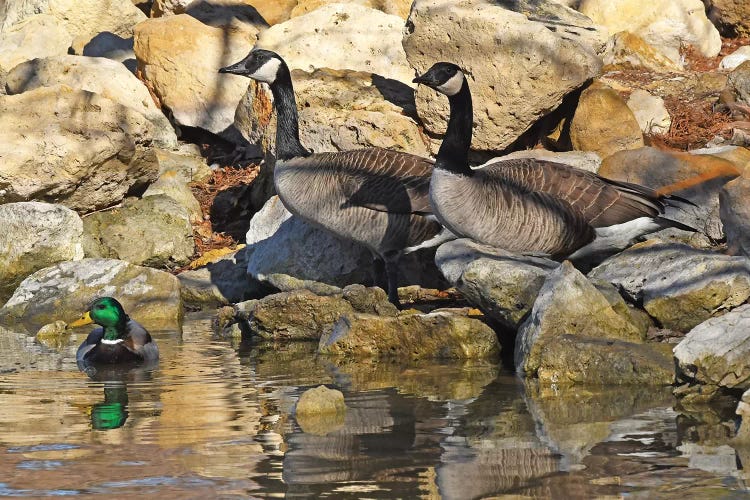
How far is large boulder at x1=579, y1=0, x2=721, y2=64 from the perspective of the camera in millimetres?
17375

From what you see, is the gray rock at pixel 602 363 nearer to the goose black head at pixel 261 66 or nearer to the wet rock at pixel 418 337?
the wet rock at pixel 418 337

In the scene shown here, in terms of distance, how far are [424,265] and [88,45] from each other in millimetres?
10426

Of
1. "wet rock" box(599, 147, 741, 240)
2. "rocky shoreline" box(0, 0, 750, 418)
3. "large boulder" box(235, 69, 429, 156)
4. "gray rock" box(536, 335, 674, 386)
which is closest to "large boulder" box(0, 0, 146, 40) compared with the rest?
"rocky shoreline" box(0, 0, 750, 418)

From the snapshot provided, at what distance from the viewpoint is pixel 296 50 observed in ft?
Result: 51.5

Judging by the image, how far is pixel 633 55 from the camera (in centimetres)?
1673

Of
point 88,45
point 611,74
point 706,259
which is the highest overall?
point 88,45

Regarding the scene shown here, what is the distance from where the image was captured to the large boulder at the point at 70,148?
14344 millimetres

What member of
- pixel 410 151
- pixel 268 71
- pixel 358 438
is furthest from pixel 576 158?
pixel 358 438

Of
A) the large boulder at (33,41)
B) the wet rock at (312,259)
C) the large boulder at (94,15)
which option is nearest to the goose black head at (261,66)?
the wet rock at (312,259)

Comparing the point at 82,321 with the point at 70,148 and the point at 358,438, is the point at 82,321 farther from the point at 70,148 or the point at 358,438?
the point at 358,438

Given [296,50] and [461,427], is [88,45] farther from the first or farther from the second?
[461,427]

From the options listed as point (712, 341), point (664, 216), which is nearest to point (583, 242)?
point (664, 216)

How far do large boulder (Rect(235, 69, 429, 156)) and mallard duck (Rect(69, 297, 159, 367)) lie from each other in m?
4.12

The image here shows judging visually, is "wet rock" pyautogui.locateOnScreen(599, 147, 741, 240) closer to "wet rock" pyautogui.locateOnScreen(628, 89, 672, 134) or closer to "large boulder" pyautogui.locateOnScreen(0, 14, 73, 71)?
"wet rock" pyautogui.locateOnScreen(628, 89, 672, 134)
